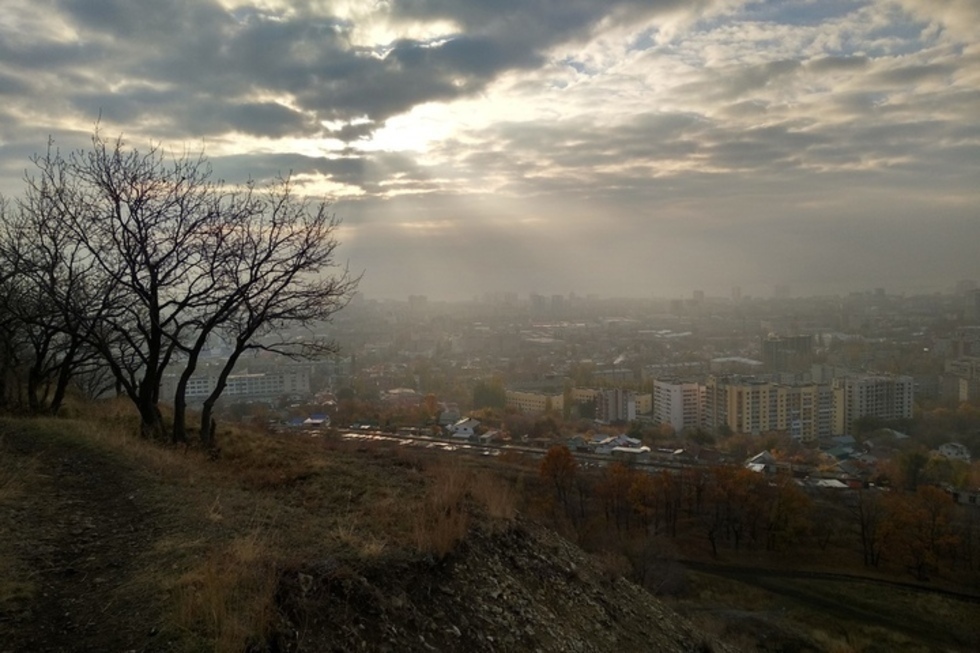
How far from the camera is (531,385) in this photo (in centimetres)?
5081

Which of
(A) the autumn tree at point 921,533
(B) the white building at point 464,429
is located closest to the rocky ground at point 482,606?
(A) the autumn tree at point 921,533

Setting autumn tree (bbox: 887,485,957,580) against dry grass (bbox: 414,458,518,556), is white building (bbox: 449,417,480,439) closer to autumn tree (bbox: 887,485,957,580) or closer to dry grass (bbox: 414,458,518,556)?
autumn tree (bbox: 887,485,957,580)

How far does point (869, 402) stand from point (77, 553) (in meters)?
47.3

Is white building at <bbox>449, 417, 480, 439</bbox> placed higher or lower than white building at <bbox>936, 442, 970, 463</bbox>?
higher

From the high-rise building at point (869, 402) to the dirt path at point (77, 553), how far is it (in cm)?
4520

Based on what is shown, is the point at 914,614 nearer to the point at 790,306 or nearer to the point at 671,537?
the point at 671,537

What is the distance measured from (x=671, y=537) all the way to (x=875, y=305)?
63.9 m

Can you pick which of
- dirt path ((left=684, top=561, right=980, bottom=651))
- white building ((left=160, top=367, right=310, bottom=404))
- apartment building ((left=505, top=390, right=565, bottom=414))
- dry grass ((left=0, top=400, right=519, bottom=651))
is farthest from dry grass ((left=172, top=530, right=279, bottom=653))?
apartment building ((left=505, top=390, right=565, bottom=414))

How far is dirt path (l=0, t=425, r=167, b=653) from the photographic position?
355cm

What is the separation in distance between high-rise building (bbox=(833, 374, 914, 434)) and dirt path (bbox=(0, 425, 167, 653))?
148ft

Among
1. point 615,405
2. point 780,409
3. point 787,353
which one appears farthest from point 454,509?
point 787,353

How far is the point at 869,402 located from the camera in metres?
42.0

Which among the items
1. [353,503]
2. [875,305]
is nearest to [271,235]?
[353,503]

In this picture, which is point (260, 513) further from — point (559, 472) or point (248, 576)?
point (559, 472)
